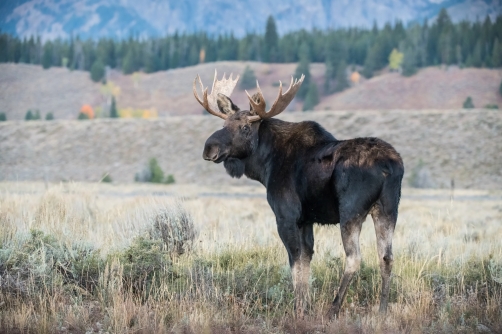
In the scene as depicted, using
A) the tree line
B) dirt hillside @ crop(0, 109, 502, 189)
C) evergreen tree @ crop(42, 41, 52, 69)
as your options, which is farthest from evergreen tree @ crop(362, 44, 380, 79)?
evergreen tree @ crop(42, 41, 52, 69)

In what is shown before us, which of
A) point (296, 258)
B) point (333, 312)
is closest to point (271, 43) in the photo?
point (296, 258)

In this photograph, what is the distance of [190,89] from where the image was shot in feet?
472

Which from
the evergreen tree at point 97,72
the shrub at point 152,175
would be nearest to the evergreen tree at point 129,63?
the evergreen tree at point 97,72

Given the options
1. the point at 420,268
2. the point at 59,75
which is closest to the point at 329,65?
the point at 59,75

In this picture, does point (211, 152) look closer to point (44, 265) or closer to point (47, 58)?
point (44, 265)

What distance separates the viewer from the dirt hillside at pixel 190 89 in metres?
124

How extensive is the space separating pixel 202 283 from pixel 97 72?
14503 centimetres

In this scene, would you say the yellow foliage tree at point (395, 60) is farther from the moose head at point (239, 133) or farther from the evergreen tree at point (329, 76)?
the moose head at point (239, 133)

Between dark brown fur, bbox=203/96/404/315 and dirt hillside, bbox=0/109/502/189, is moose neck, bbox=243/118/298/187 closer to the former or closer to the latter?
dark brown fur, bbox=203/96/404/315

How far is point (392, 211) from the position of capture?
26.2ft

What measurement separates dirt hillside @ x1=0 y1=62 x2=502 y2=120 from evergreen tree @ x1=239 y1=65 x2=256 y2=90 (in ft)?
7.61

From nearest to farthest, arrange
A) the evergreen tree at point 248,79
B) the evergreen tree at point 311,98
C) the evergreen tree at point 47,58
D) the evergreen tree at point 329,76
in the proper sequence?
the evergreen tree at point 311,98
the evergreen tree at point 248,79
the evergreen tree at point 329,76
the evergreen tree at point 47,58

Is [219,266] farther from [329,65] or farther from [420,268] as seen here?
[329,65]

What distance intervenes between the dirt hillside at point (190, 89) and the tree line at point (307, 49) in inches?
115
